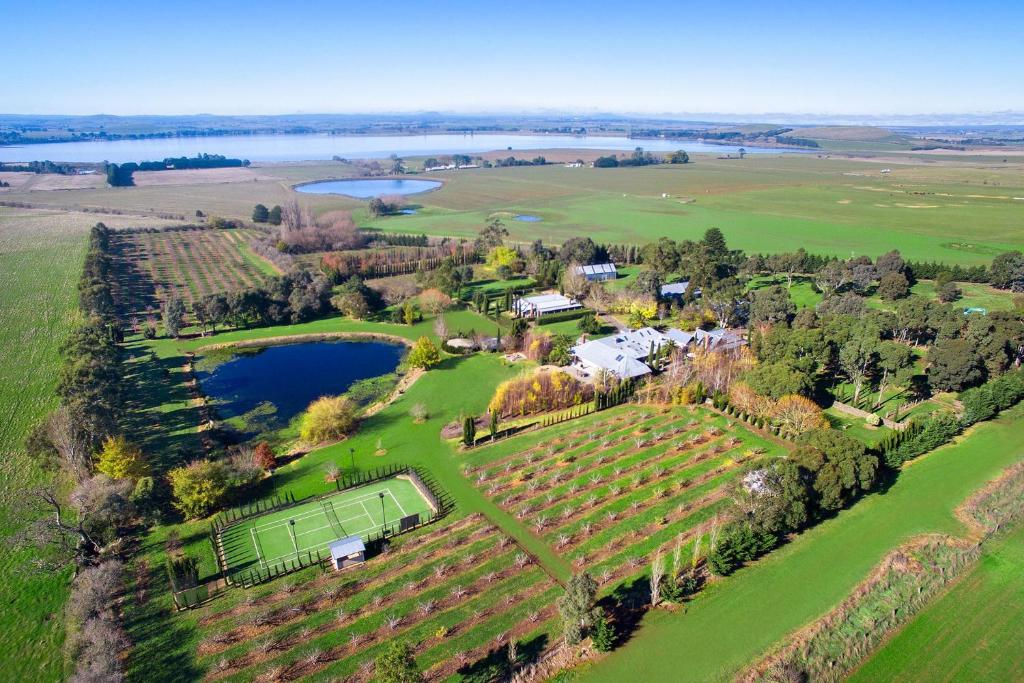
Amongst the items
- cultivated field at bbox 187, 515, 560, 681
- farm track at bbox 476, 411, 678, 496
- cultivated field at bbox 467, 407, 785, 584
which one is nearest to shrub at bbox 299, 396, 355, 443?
cultivated field at bbox 467, 407, 785, 584

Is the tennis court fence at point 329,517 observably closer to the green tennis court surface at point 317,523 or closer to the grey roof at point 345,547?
the green tennis court surface at point 317,523

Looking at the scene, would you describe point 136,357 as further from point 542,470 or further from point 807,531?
point 807,531

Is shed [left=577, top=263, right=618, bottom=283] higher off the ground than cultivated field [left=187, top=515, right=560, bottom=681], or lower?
higher

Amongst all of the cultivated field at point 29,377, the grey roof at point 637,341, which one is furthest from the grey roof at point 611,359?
the cultivated field at point 29,377

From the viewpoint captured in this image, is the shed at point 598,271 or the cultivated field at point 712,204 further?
the cultivated field at point 712,204

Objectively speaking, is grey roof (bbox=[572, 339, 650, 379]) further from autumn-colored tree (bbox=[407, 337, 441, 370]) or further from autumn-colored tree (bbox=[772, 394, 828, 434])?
autumn-colored tree (bbox=[407, 337, 441, 370])

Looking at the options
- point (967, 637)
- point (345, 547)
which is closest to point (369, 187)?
point (345, 547)
